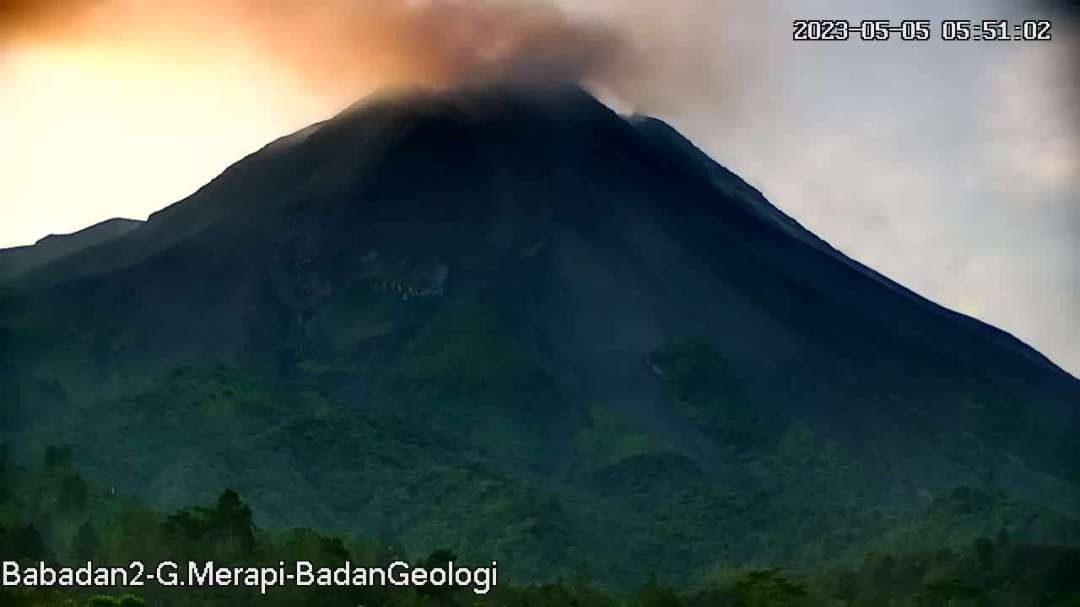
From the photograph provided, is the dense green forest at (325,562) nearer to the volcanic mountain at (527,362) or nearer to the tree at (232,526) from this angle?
the tree at (232,526)

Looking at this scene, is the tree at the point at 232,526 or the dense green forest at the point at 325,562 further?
the tree at the point at 232,526

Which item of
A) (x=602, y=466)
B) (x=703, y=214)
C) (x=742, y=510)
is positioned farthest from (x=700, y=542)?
(x=703, y=214)

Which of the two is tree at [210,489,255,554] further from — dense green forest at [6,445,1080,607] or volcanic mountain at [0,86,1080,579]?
volcanic mountain at [0,86,1080,579]

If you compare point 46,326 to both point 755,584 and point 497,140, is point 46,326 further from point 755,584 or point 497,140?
point 755,584

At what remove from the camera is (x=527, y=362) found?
133ft

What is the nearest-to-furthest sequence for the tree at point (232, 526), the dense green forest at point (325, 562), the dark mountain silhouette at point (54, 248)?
the dense green forest at point (325, 562)
the tree at point (232, 526)
the dark mountain silhouette at point (54, 248)

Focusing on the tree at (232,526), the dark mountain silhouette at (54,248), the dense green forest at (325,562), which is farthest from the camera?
the dark mountain silhouette at (54,248)

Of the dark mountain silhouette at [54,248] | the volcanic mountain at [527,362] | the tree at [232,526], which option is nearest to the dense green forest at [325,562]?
the tree at [232,526]

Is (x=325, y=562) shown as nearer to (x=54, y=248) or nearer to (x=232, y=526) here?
(x=232, y=526)

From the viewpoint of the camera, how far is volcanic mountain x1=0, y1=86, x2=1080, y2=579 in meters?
33.2

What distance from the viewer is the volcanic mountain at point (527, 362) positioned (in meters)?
33.2

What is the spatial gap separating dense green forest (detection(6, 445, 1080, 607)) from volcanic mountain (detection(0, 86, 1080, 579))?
6.09 m

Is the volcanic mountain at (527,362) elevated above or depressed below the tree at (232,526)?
above

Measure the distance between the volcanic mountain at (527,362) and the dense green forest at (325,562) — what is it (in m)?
6.09
